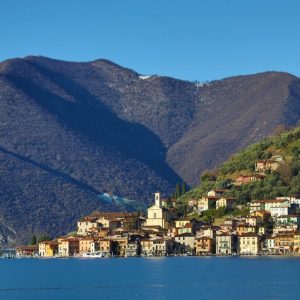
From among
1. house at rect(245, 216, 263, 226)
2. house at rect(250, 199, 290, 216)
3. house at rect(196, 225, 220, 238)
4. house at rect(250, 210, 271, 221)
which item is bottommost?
house at rect(196, 225, 220, 238)

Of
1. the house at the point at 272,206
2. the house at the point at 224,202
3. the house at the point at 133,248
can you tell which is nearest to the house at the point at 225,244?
the house at the point at 272,206

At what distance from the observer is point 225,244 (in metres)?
183

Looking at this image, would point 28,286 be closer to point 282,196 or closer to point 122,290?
point 122,290

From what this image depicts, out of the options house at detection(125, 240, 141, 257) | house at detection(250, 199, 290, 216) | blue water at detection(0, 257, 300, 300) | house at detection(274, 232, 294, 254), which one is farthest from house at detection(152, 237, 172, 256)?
blue water at detection(0, 257, 300, 300)

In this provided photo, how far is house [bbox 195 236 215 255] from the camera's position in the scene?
183125 mm

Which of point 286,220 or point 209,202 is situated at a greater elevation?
point 209,202

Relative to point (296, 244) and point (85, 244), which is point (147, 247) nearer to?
point (85, 244)

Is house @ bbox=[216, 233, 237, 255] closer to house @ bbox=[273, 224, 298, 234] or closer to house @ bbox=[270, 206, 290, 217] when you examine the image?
house @ bbox=[273, 224, 298, 234]

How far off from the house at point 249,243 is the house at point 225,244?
91 cm

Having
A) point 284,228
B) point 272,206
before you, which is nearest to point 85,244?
point 272,206

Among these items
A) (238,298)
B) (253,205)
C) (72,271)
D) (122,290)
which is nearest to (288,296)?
(238,298)

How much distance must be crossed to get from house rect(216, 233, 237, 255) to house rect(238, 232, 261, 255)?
35.9 inches

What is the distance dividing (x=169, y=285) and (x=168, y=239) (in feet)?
226

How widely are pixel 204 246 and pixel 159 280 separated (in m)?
61.0
